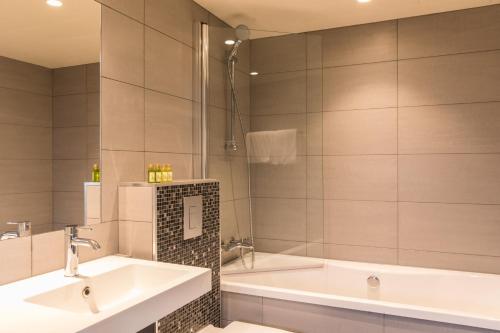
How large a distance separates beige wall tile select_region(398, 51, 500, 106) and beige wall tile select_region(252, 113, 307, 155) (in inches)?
34.2

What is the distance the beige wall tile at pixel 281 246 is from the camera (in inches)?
114

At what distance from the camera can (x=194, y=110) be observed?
2691 mm

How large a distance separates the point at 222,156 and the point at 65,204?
1265 millimetres

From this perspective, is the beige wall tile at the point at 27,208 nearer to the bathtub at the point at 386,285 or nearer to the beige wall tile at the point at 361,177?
the bathtub at the point at 386,285

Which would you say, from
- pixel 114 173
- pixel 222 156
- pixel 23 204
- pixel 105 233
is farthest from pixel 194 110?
pixel 23 204

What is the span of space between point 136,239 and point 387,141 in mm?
2116

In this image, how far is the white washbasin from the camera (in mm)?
1082

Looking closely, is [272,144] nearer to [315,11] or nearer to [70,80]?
[315,11]

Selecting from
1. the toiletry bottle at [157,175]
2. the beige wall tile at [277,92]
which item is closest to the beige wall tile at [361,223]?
the beige wall tile at [277,92]

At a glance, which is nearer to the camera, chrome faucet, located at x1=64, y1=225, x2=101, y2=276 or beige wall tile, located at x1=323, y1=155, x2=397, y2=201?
chrome faucet, located at x1=64, y1=225, x2=101, y2=276

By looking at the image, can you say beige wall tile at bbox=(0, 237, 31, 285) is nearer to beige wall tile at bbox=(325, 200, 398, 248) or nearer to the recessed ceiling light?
the recessed ceiling light

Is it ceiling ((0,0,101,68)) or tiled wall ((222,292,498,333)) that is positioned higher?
ceiling ((0,0,101,68))

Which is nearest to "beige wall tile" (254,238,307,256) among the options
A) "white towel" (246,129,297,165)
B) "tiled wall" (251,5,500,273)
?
"tiled wall" (251,5,500,273)

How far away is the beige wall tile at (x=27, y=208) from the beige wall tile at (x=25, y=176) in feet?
0.08
